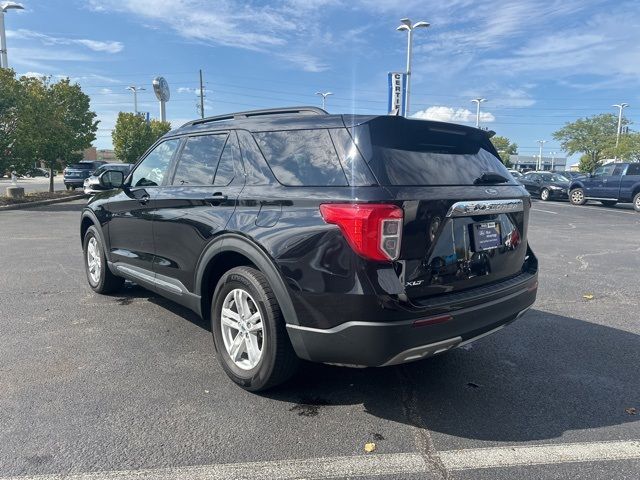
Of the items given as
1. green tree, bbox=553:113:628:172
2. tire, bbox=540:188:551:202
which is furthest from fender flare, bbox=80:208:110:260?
green tree, bbox=553:113:628:172

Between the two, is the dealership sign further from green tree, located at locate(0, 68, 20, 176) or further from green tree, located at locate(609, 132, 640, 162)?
green tree, located at locate(609, 132, 640, 162)

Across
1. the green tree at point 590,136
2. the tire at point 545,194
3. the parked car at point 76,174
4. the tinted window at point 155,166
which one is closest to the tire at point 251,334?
the tinted window at point 155,166

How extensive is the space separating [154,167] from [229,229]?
1.74 m

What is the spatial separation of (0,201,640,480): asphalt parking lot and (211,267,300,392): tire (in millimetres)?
175

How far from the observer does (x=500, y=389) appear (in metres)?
3.46

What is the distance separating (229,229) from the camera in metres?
3.33

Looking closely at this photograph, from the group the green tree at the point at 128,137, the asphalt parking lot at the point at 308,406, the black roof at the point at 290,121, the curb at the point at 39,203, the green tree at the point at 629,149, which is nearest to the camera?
the asphalt parking lot at the point at 308,406

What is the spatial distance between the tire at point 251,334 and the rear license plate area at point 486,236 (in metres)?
1.31

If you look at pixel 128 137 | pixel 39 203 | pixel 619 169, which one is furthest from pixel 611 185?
pixel 128 137

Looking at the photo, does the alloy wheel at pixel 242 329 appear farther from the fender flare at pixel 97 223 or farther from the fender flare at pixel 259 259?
the fender flare at pixel 97 223

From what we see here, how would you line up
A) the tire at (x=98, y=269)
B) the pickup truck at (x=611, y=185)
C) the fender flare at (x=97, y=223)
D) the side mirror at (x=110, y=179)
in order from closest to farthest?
1. the side mirror at (x=110, y=179)
2. the fender flare at (x=97, y=223)
3. the tire at (x=98, y=269)
4. the pickup truck at (x=611, y=185)

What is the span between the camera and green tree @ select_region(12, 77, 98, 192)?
54.0 ft

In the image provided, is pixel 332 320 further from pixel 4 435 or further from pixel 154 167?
pixel 154 167

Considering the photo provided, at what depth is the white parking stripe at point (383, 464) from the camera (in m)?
2.47
